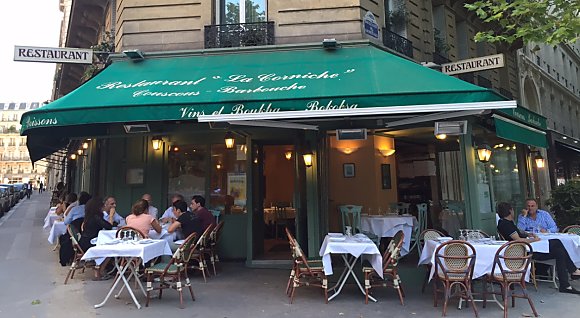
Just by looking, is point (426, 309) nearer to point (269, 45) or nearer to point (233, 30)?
point (269, 45)

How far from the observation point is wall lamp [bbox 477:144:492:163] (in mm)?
7199

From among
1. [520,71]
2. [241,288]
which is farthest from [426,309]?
[520,71]

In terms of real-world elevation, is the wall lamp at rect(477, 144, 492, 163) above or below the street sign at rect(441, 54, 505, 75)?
below

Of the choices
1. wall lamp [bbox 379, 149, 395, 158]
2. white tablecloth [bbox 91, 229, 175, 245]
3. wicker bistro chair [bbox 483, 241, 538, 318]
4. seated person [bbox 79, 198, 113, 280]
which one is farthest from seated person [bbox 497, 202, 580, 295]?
seated person [bbox 79, 198, 113, 280]

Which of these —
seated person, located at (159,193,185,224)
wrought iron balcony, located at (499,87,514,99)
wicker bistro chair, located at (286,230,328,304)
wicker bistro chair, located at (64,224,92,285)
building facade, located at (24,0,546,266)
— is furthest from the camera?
wrought iron balcony, located at (499,87,514,99)

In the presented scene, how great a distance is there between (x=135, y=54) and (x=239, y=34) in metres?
2.16

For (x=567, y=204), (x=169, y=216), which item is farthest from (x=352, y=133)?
(x=567, y=204)

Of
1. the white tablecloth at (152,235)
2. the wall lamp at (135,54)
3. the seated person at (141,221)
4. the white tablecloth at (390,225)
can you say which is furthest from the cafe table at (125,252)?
the white tablecloth at (390,225)

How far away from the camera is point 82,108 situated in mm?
6105

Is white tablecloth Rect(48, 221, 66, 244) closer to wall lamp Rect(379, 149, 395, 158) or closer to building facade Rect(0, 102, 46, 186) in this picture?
wall lamp Rect(379, 149, 395, 158)

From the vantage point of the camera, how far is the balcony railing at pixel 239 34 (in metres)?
8.04

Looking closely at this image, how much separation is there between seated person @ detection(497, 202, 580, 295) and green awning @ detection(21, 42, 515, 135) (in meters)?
1.98

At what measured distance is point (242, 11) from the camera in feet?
27.5

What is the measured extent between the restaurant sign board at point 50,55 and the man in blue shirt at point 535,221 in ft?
30.0
